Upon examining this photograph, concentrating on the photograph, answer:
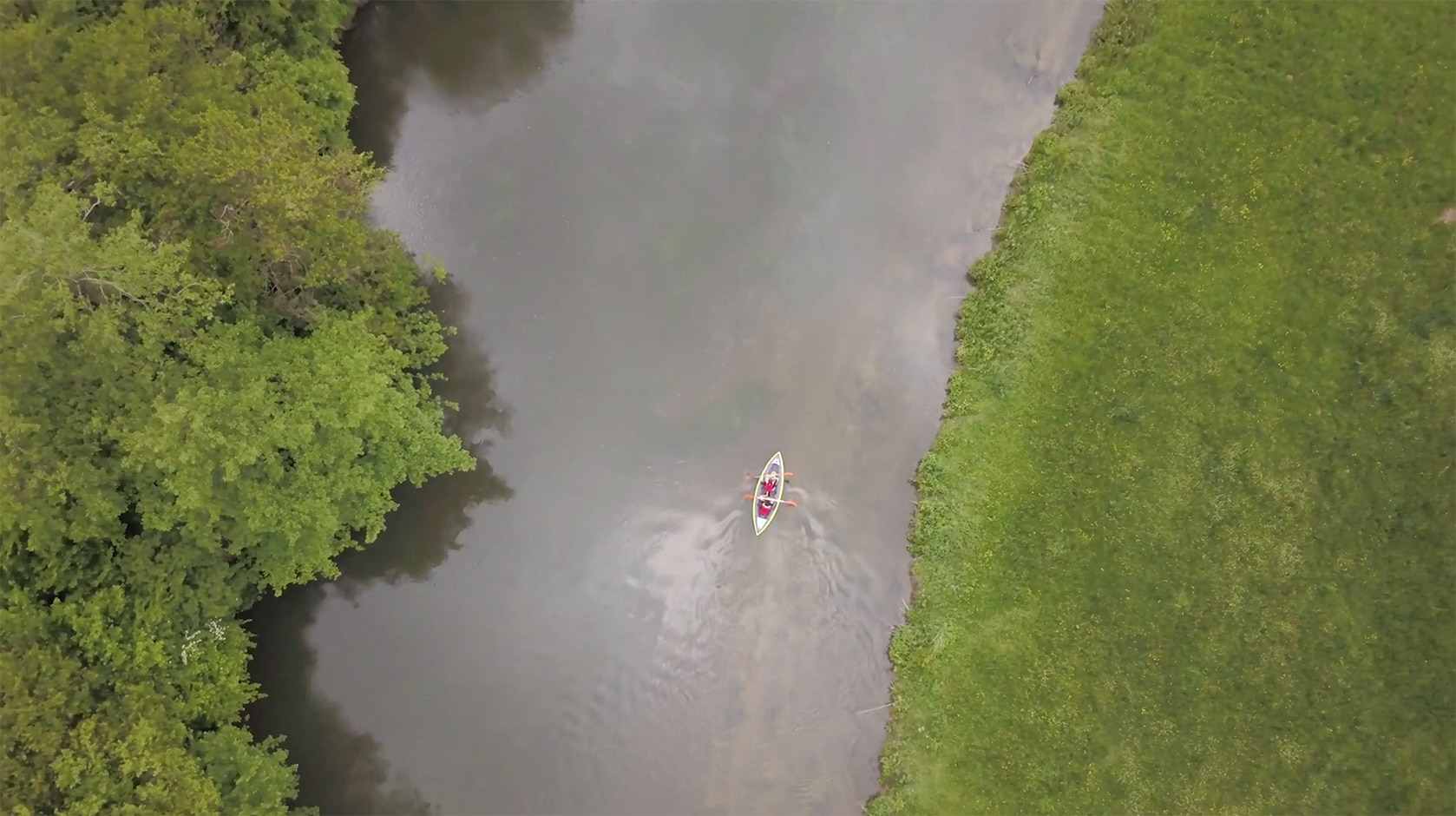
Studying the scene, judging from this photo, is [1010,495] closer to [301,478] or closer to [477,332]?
[477,332]

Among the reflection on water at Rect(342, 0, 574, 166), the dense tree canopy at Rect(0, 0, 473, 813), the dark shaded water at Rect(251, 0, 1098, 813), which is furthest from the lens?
the reflection on water at Rect(342, 0, 574, 166)

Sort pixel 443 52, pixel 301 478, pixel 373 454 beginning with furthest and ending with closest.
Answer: pixel 443 52, pixel 373 454, pixel 301 478

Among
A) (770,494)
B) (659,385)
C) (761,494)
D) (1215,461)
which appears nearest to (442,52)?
(659,385)

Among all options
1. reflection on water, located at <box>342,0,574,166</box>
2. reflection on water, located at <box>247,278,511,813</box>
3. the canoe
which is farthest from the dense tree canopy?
the canoe

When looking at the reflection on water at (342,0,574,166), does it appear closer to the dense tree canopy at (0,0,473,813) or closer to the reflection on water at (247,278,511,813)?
the dense tree canopy at (0,0,473,813)

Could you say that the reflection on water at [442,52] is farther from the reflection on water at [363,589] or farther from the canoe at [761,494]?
the canoe at [761,494]

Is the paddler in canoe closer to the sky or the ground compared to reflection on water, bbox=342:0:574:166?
closer to the ground

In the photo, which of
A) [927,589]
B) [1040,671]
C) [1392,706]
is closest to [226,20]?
[927,589]
